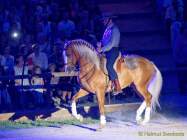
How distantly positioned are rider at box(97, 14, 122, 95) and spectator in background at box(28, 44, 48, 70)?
381 cm

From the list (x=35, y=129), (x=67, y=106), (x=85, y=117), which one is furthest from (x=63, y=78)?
(x=35, y=129)

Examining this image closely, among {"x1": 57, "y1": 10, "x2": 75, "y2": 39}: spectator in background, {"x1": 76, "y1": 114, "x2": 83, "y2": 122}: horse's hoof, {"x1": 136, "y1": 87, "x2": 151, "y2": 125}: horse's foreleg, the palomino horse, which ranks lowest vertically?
{"x1": 76, "y1": 114, "x2": 83, "y2": 122}: horse's hoof

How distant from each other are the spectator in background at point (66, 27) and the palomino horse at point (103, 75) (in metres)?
5.52

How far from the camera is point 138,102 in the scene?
17.2 m

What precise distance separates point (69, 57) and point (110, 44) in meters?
1.04

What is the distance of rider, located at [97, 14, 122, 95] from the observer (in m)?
14.1

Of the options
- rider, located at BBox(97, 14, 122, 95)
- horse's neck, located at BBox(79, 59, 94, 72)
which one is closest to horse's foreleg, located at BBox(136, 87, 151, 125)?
rider, located at BBox(97, 14, 122, 95)

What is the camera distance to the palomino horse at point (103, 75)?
14.4m

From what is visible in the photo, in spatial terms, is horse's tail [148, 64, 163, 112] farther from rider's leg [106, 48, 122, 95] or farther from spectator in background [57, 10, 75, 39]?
spectator in background [57, 10, 75, 39]

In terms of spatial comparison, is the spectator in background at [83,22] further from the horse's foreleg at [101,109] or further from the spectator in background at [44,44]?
the horse's foreleg at [101,109]

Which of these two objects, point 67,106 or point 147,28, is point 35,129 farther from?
point 147,28

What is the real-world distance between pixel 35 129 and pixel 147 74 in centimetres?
309

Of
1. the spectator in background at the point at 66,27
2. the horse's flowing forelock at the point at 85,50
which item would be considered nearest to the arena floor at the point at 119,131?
the horse's flowing forelock at the point at 85,50

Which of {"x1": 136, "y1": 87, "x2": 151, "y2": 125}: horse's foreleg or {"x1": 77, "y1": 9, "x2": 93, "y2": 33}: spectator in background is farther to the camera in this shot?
{"x1": 77, "y1": 9, "x2": 93, "y2": 33}: spectator in background
